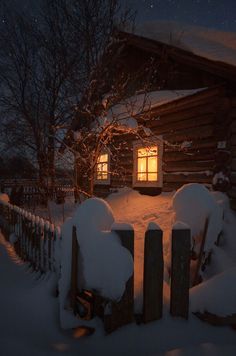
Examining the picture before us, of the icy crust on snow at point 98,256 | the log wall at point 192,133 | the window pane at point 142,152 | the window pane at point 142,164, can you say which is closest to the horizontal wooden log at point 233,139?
the log wall at point 192,133

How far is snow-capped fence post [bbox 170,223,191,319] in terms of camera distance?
3010 mm

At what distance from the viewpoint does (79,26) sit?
15461mm

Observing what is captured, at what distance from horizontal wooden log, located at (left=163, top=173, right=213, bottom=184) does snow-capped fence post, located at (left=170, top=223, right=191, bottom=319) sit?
18.4 feet

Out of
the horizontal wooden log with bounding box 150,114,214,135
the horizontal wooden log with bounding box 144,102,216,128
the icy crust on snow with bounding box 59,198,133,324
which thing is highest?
the horizontal wooden log with bounding box 144,102,216,128

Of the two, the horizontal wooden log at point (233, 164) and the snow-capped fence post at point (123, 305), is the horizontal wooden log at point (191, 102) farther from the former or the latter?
the snow-capped fence post at point (123, 305)

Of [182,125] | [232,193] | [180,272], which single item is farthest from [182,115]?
[180,272]

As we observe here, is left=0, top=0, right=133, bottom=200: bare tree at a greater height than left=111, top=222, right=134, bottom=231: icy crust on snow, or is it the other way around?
left=0, top=0, right=133, bottom=200: bare tree

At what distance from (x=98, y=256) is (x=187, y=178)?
257 inches

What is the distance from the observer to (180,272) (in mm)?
3045

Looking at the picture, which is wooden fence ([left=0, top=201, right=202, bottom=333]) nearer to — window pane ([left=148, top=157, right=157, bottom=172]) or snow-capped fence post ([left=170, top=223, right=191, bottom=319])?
snow-capped fence post ([left=170, top=223, right=191, bottom=319])

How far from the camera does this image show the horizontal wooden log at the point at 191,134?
27.6 feet

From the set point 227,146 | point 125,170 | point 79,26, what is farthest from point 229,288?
point 79,26

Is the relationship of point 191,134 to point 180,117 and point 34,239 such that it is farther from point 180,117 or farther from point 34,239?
point 34,239

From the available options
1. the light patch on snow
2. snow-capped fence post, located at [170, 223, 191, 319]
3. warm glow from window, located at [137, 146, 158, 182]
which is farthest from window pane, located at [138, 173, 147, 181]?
the light patch on snow
